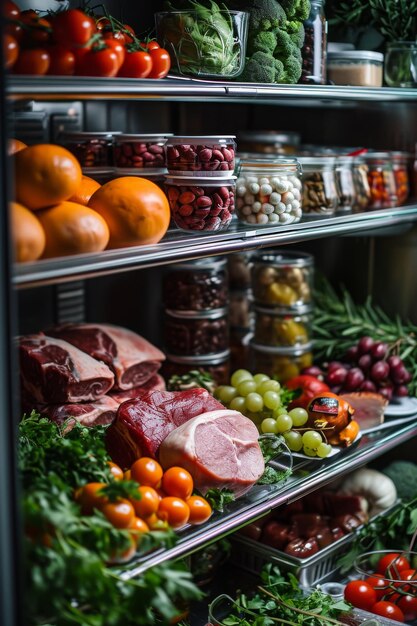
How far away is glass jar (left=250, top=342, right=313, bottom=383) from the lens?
9.66 ft

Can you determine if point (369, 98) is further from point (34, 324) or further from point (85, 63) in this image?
point (34, 324)

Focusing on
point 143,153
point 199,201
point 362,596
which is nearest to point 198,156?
point 199,201

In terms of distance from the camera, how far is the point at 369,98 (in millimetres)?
2592

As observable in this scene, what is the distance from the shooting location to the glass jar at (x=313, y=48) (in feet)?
7.91

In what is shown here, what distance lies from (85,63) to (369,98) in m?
1.15

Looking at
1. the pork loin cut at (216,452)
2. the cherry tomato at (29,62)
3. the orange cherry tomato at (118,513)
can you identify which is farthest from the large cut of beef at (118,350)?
the cherry tomato at (29,62)

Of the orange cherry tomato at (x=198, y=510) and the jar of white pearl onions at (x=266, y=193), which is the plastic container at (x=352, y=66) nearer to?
the jar of white pearl onions at (x=266, y=193)

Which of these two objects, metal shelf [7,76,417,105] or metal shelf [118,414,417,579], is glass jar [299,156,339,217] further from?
metal shelf [118,414,417,579]

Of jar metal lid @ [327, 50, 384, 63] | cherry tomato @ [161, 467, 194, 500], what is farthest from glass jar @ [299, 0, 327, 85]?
cherry tomato @ [161, 467, 194, 500]

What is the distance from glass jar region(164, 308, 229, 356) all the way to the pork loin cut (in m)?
0.61

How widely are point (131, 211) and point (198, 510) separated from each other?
0.73 m

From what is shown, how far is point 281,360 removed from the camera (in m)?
2.95

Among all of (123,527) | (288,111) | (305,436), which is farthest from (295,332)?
(123,527)

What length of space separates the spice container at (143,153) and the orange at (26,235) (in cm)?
65
